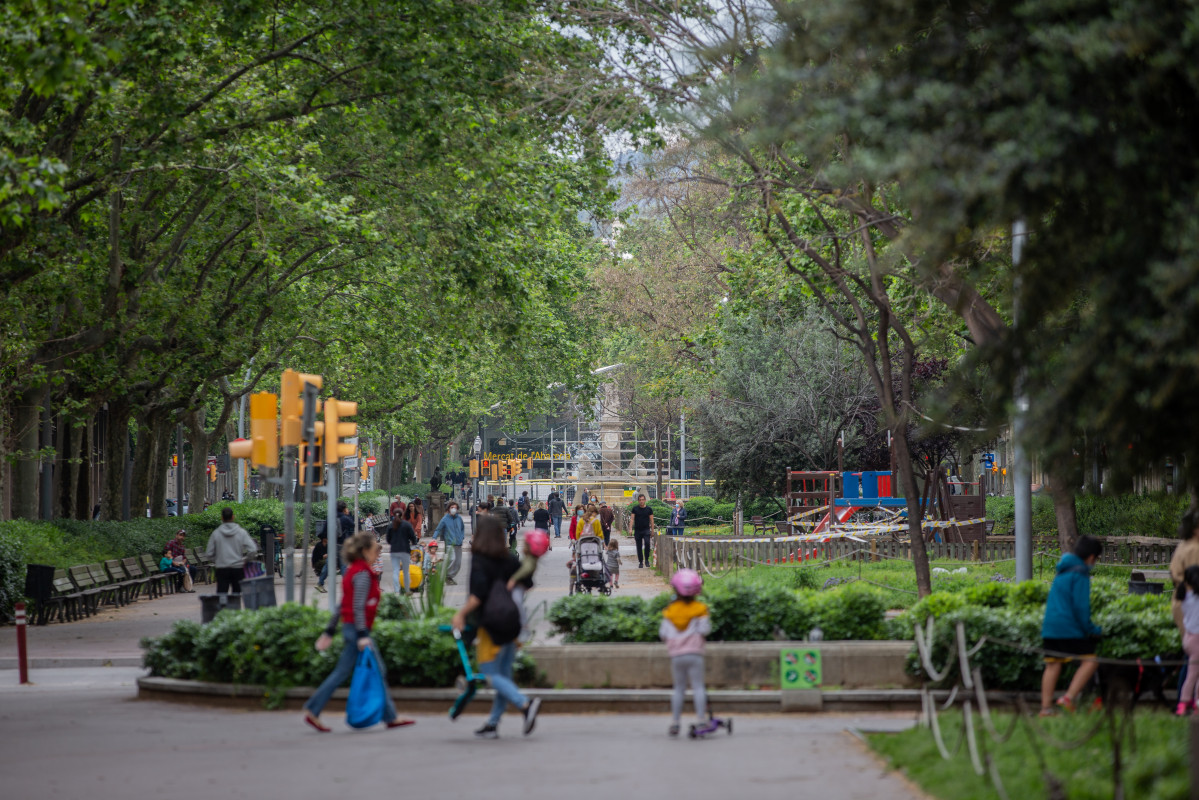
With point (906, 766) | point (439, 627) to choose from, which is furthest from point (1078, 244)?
point (439, 627)

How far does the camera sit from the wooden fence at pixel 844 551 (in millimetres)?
27219

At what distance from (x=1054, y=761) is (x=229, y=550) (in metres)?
14.8

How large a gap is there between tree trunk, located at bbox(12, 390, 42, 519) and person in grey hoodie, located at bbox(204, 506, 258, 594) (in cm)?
817

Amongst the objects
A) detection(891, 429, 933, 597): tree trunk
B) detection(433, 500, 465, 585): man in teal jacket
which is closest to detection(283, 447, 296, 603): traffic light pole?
detection(891, 429, 933, 597): tree trunk

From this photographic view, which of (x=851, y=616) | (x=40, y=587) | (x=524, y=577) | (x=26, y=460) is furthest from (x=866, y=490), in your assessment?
(x=524, y=577)

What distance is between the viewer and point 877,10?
7.97m

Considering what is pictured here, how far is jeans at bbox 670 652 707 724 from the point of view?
1027cm

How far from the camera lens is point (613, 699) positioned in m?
12.0

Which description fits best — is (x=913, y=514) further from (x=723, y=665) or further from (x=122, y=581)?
(x=122, y=581)

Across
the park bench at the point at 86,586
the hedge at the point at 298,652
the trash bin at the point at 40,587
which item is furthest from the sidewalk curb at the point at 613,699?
the park bench at the point at 86,586

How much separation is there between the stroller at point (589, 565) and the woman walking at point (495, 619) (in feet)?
41.5

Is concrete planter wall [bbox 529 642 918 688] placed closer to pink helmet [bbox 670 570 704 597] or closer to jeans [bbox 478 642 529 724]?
jeans [bbox 478 642 529 724]

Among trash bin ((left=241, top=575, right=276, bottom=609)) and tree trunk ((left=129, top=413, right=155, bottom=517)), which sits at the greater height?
tree trunk ((left=129, top=413, right=155, bottom=517))

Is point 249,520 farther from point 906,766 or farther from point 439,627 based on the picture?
point 906,766
